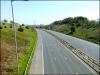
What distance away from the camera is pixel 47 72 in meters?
30.0

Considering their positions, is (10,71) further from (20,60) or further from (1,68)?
(20,60)

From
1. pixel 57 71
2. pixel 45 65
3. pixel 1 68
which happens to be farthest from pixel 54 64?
pixel 1 68

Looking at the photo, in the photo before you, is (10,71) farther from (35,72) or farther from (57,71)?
(57,71)

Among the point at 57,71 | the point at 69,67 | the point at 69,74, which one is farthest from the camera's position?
the point at 69,67

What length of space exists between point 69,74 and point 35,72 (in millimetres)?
4552

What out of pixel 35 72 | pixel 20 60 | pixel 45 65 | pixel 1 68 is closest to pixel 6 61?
pixel 20 60

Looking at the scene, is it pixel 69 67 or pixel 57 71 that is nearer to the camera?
pixel 57 71

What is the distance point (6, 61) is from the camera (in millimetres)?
40906

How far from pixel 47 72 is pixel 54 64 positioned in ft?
18.3

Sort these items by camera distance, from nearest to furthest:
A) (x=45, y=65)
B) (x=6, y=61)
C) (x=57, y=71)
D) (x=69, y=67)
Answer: (x=57, y=71), (x=69, y=67), (x=45, y=65), (x=6, y=61)

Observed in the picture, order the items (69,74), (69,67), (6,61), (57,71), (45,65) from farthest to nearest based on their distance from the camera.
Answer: (6,61), (45,65), (69,67), (57,71), (69,74)

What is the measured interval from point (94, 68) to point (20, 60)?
48.9 feet

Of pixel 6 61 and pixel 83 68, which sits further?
pixel 6 61

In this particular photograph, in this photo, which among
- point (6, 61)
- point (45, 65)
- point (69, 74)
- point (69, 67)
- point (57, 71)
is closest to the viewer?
point (69, 74)
